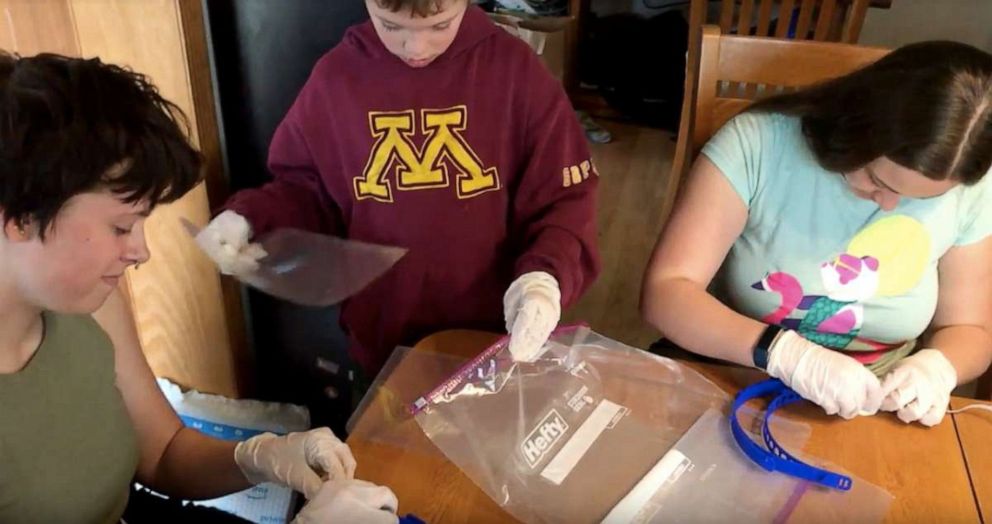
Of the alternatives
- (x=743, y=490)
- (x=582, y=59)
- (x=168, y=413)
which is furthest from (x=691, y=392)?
(x=582, y=59)

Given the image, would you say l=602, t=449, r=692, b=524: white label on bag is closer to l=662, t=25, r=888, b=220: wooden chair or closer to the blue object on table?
the blue object on table

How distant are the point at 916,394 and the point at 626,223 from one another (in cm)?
182

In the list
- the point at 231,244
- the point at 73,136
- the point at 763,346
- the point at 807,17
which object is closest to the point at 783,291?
the point at 763,346

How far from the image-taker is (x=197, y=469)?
1.08 meters

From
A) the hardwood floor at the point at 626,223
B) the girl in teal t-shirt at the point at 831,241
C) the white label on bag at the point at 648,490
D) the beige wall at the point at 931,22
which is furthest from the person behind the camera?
the beige wall at the point at 931,22

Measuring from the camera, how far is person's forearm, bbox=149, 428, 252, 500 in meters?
1.06

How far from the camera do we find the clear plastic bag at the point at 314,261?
1193mm

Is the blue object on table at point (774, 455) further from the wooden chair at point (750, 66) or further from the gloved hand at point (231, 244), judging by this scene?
the gloved hand at point (231, 244)

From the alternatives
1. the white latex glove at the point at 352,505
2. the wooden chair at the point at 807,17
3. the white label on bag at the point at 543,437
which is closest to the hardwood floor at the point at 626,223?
the wooden chair at the point at 807,17

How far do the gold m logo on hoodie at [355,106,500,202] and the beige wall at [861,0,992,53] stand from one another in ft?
8.81

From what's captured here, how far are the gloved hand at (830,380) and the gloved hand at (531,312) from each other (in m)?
0.27

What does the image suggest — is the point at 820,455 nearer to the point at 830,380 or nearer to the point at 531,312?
the point at 830,380

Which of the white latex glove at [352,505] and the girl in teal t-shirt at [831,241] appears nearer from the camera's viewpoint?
the white latex glove at [352,505]

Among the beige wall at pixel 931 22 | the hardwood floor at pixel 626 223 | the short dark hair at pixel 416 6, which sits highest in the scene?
the short dark hair at pixel 416 6
